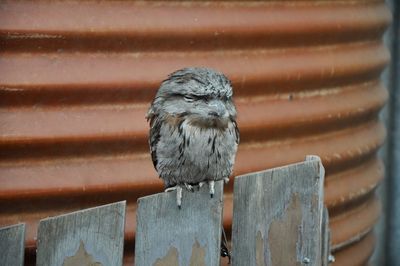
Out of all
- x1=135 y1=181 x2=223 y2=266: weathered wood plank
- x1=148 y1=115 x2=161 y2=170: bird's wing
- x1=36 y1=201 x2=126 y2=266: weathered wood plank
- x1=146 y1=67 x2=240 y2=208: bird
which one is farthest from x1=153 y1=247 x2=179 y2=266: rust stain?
x1=148 y1=115 x2=161 y2=170: bird's wing

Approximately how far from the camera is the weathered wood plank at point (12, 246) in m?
2.50

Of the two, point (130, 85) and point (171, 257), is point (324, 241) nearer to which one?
point (171, 257)

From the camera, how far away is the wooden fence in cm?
252

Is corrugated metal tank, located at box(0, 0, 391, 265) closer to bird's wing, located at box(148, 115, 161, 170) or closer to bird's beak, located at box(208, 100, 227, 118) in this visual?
bird's wing, located at box(148, 115, 161, 170)

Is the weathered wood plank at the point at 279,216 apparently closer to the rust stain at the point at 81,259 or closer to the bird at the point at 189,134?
the rust stain at the point at 81,259

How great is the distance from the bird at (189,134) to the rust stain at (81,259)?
3.45 ft

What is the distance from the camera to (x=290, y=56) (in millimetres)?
4043

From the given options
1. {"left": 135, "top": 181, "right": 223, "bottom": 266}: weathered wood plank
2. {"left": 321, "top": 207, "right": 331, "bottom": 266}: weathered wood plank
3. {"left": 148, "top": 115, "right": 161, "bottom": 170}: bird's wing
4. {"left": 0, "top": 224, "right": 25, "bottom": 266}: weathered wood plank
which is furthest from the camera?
{"left": 148, "top": 115, "right": 161, "bottom": 170}: bird's wing

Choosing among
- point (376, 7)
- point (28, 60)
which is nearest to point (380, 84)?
point (376, 7)

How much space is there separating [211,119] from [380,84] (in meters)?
1.46

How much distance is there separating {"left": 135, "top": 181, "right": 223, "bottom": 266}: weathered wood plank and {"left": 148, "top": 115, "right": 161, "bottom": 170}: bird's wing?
42.9 inches

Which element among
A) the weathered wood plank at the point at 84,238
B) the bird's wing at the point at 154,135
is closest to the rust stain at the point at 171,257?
the weathered wood plank at the point at 84,238

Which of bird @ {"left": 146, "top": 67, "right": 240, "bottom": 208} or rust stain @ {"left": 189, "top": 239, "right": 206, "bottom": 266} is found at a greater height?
bird @ {"left": 146, "top": 67, "right": 240, "bottom": 208}

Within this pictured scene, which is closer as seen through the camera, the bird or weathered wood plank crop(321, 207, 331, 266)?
weathered wood plank crop(321, 207, 331, 266)
